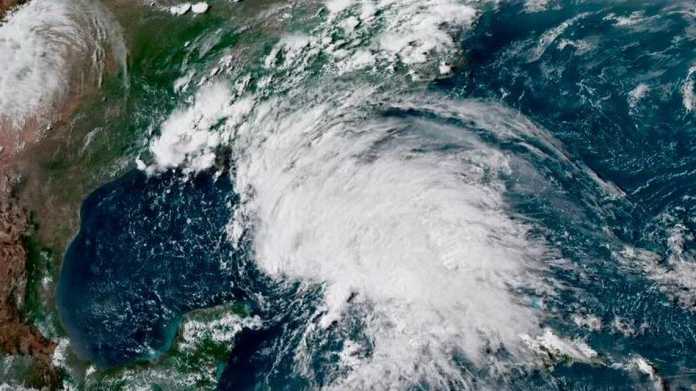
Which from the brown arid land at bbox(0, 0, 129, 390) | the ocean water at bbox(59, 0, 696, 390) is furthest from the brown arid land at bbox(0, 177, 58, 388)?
the ocean water at bbox(59, 0, 696, 390)

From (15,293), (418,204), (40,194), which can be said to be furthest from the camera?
(40,194)

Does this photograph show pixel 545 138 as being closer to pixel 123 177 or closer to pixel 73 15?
pixel 123 177

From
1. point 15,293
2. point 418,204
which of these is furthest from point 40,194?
point 418,204

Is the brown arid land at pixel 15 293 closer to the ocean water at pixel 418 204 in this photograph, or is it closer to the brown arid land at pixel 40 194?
the brown arid land at pixel 40 194

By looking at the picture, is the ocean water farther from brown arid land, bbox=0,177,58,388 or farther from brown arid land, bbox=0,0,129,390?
brown arid land, bbox=0,177,58,388

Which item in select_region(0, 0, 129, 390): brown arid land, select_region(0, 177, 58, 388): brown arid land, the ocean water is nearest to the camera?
the ocean water

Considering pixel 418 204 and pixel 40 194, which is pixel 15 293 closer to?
pixel 40 194

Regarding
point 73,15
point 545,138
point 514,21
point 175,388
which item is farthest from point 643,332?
point 73,15

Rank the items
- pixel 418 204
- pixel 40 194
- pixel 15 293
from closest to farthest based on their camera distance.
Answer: pixel 418 204, pixel 15 293, pixel 40 194

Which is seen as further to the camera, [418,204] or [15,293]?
[15,293]
